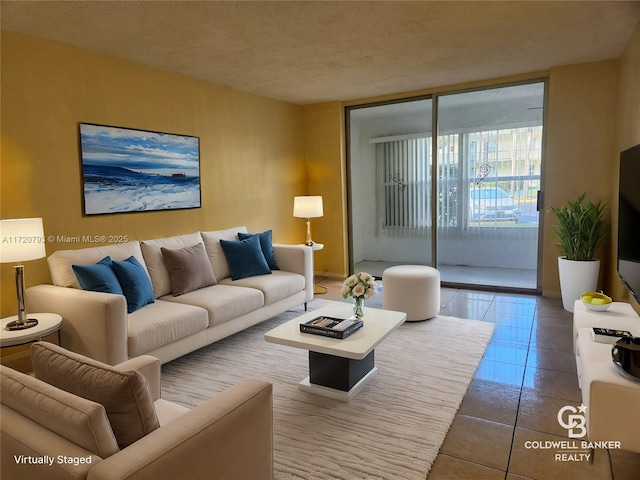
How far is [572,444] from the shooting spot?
2236 mm

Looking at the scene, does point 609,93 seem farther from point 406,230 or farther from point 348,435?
point 348,435

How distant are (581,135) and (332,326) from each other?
144 inches

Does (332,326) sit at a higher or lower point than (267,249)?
lower

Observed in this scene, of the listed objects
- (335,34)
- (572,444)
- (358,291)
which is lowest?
(572,444)

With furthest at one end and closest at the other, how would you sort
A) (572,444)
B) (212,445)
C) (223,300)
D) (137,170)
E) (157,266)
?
(137,170)
(157,266)
(223,300)
(572,444)
(212,445)

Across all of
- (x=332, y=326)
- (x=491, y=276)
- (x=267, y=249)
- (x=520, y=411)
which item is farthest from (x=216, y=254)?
(x=491, y=276)

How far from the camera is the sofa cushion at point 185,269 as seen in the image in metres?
3.78

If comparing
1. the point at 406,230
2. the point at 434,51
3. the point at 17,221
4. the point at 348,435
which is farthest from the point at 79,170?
the point at 406,230

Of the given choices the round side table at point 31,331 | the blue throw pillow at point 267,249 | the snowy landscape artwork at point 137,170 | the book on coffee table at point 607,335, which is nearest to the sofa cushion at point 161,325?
the round side table at point 31,331

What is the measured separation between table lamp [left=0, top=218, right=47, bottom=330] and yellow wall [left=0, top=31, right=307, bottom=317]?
528 mm

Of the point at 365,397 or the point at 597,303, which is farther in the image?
the point at 597,303

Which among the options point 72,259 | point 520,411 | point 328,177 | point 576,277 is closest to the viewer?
point 520,411

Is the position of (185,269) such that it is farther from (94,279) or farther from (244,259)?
(94,279)

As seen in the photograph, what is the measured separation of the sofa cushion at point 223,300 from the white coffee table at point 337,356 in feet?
2.48
